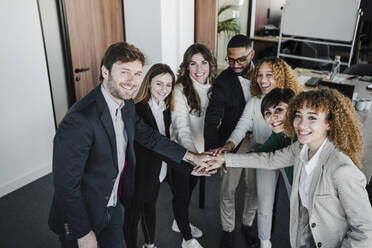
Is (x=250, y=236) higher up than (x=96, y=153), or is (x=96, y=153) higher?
(x=96, y=153)

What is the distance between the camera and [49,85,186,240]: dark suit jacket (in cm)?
141

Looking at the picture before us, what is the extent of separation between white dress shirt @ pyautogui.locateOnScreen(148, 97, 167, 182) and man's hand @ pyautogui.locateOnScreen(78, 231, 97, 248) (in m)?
0.64

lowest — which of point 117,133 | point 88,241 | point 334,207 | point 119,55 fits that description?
point 88,241

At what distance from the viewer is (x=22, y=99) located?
3.02 meters

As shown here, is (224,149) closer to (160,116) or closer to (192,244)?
(160,116)

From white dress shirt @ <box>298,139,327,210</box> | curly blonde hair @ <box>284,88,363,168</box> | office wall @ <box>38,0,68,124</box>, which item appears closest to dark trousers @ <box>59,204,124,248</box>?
white dress shirt @ <box>298,139,327,210</box>

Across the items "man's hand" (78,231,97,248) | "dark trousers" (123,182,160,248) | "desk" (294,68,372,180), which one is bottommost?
"dark trousers" (123,182,160,248)

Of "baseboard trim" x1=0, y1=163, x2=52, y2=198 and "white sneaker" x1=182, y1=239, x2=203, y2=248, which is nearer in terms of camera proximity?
"white sneaker" x1=182, y1=239, x2=203, y2=248

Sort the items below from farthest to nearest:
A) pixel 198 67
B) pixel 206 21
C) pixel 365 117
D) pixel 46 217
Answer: pixel 206 21 → pixel 365 117 → pixel 46 217 → pixel 198 67

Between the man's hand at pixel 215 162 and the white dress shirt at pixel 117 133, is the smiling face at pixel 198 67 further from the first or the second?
the white dress shirt at pixel 117 133

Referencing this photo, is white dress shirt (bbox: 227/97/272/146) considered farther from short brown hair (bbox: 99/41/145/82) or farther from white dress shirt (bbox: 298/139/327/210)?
short brown hair (bbox: 99/41/145/82)

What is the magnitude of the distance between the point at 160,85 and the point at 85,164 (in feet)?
2.50

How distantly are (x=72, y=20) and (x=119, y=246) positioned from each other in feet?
7.96

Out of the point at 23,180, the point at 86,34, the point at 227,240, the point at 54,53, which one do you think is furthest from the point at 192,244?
the point at 86,34
